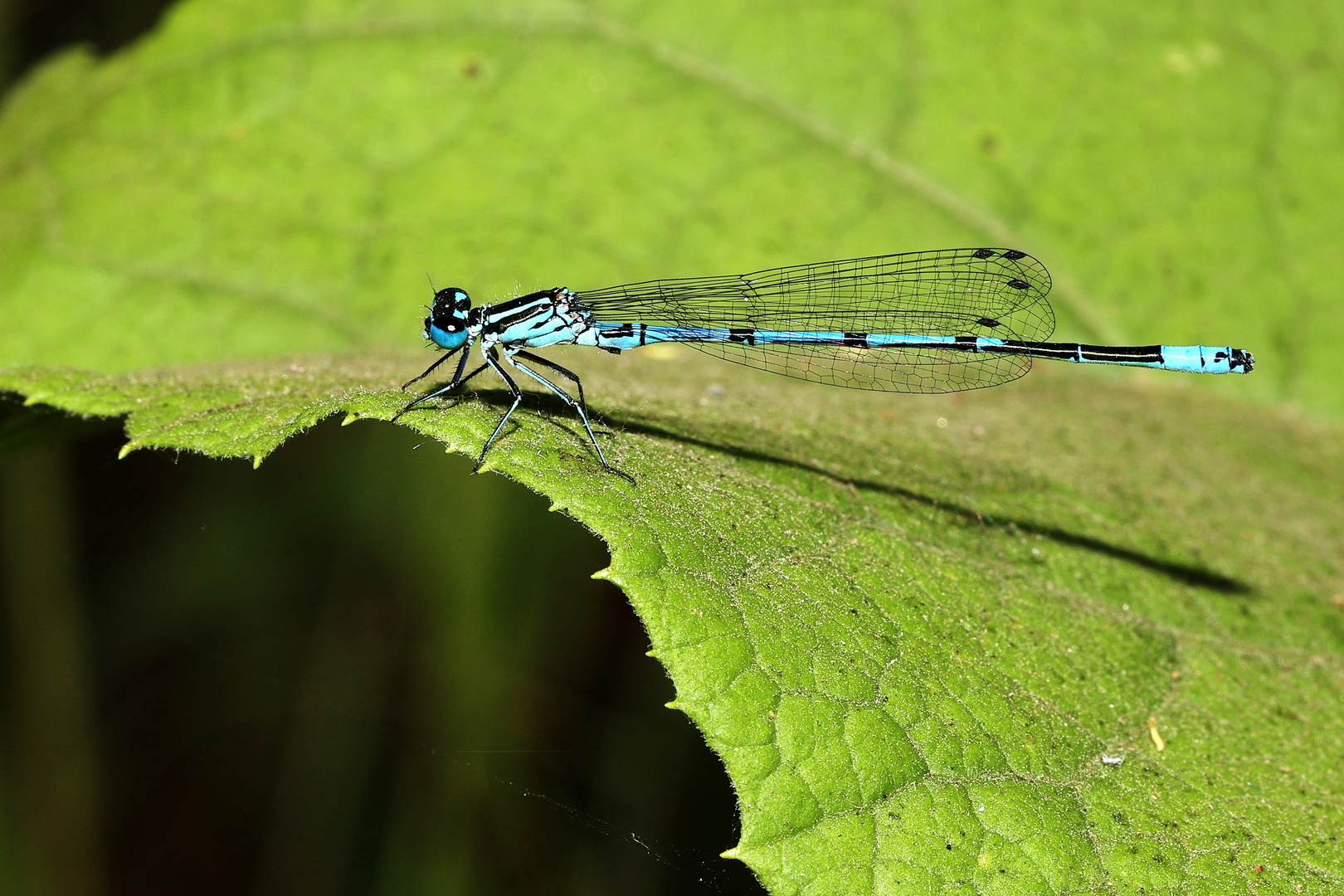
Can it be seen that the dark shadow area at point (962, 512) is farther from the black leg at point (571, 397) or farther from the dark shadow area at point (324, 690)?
the dark shadow area at point (324, 690)

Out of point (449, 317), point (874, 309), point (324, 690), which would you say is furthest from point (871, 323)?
point (324, 690)

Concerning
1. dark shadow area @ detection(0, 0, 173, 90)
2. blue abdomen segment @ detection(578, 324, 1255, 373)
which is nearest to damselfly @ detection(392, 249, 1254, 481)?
blue abdomen segment @ detection(578, 324, 1255, 373)

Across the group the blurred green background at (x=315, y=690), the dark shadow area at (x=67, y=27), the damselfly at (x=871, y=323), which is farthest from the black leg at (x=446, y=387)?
the dark shadow area at (x=67, y=27)

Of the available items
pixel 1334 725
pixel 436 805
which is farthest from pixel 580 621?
pixel 1334 725

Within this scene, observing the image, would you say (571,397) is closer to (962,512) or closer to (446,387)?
(446,387)

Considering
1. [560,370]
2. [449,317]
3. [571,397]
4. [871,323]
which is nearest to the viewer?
[571,397]

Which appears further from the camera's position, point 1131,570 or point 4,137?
point 4,137

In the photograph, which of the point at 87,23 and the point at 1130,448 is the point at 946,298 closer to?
the point at 1130,448
